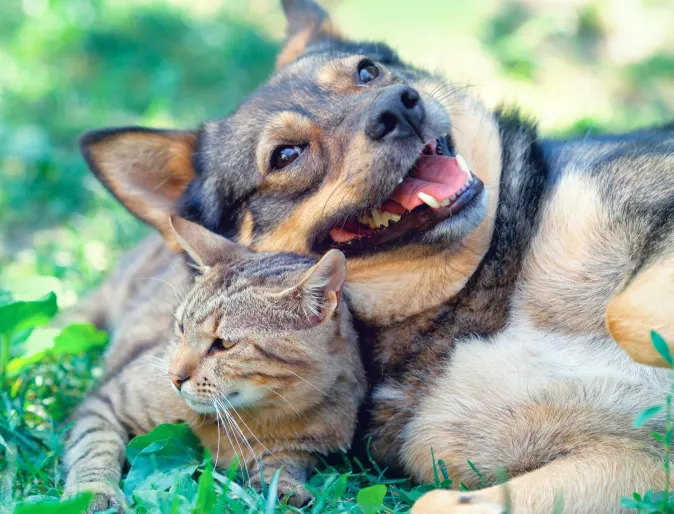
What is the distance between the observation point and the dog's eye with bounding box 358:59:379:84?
3.57m

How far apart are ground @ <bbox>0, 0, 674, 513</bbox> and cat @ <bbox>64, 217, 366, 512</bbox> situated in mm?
192

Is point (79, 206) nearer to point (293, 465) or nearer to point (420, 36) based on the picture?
point (293, 465)

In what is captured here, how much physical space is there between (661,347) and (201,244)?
185 cm

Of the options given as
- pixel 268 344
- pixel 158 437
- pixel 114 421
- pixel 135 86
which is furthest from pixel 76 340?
pixel 135 86

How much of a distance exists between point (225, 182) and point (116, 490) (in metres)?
1.46

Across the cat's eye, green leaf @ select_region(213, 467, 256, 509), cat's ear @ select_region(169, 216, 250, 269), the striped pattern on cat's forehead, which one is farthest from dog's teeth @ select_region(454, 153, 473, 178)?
green leaf @ select_region(213, 467, 256, 509)

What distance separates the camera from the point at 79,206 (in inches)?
241

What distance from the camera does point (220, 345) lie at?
113 inches

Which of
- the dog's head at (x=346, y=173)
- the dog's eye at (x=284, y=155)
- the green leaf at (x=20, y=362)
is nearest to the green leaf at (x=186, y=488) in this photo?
the dog's head at (x=346, y=173)

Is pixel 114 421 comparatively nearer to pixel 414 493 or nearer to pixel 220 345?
pixel 220 345

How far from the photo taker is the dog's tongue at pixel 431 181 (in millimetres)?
3127

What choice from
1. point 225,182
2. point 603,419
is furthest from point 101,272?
point 603,419

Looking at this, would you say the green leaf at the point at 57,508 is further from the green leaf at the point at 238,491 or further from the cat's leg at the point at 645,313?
the cat's leg at the point at 645,313

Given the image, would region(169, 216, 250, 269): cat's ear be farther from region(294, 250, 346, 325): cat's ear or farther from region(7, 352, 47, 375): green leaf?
region(7, 352, 47, 375): green leaf
